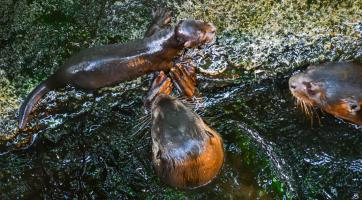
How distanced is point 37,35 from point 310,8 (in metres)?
2.37

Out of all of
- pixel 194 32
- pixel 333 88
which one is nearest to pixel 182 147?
pixel 194 32

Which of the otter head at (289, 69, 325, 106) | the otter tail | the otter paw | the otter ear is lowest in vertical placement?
the otter ear

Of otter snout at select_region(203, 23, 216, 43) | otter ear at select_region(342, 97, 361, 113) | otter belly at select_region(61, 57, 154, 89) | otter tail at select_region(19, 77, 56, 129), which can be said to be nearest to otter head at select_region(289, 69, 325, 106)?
otter ear at select_region(342, 97, 361, 113)

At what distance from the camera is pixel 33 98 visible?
4.37 metres

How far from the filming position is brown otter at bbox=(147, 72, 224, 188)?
12.5 feet

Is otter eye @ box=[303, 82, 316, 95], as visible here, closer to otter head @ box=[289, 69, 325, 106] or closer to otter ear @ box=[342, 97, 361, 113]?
otter head @ box=[289, 69, 325, 106]

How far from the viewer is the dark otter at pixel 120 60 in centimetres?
435

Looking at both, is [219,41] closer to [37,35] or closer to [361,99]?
[361,99]

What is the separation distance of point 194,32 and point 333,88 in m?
1.17

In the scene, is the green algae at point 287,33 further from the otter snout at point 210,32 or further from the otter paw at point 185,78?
the otter paw at point 185,78

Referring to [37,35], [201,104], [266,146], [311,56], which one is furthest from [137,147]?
[311,56]

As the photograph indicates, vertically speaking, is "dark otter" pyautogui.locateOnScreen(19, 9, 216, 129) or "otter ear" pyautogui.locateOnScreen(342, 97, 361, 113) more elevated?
"dark otter" pyautogui.locateOnScreen(19, 9, 216, 129)

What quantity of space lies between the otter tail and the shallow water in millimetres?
158

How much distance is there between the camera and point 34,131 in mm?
4535
